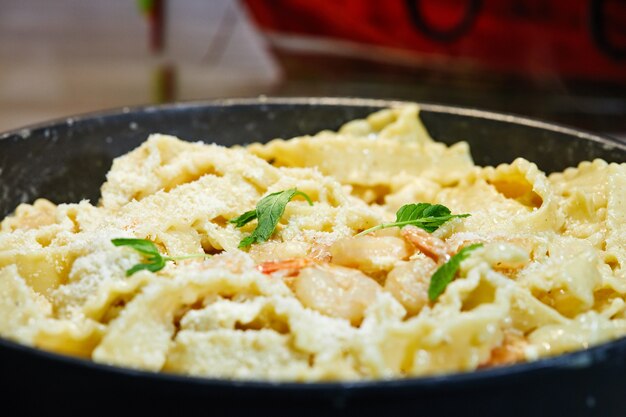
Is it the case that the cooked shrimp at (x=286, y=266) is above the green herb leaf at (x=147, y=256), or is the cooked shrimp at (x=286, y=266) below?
below

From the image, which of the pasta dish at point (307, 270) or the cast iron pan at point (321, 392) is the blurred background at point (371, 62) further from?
the cast iron pan at point (321, 392)

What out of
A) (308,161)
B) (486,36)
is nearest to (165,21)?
(486,36)

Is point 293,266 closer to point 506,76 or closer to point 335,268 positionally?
point 335,268

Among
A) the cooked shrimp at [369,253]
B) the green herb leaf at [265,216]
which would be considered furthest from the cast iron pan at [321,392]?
the green herb leaf at [265,216]

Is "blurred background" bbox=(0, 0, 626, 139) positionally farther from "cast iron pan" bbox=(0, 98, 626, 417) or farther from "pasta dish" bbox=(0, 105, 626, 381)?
"cast iron pan" bbox=(0, 98, 626, 417)

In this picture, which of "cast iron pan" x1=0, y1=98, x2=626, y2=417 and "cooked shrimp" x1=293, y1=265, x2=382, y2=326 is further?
"cooked shrimp" x1=293, y1=265, x2=382, y2=326

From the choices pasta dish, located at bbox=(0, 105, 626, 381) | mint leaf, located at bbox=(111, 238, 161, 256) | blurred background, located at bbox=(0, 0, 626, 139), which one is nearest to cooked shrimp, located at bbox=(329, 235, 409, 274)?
pasta dish, located at bbox=(0, 105, 626, 381)

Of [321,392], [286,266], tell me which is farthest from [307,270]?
[321,392]

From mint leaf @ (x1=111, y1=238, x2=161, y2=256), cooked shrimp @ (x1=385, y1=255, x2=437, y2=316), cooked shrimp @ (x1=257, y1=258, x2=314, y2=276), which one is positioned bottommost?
cooked shrimp @ (x1=385, y1=255, x2=437, y2=316)
